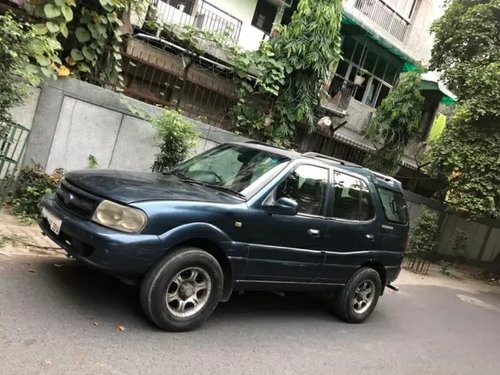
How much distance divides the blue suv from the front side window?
1 centimetres

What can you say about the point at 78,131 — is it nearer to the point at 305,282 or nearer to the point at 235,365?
the point at 305,282

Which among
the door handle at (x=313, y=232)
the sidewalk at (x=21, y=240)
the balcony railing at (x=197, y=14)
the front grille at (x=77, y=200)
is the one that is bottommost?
the sidewalk at (x=21, y=240)

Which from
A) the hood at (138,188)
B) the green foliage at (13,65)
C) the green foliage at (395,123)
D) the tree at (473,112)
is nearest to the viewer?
the hood at (138,188)

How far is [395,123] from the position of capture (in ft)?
49.5

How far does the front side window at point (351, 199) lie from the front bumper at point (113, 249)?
2.36 m

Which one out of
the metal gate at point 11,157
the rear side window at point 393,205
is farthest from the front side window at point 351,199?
the metal gate at point 11,157

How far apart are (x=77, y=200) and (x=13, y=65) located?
8.56 ft

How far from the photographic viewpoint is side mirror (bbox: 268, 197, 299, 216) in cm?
478

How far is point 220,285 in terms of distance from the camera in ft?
14.8

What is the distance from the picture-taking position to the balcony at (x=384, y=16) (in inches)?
671

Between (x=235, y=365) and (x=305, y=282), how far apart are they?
1.54 metres

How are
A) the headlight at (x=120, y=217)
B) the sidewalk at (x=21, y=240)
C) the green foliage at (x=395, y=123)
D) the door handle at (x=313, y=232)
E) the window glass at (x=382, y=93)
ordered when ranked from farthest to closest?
the window glass at (x=382, y=93), the green foliage at (x=395, y=123), the sidewalk at (x=21, y=240), the door handle at (x=313, y=232), the headlight at (x=120, y=217)

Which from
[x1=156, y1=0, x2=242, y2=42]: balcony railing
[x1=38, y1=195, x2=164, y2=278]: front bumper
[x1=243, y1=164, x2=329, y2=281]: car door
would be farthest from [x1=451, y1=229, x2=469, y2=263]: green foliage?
[x1=38, y1=195, x2=164, y2=278]: front bumper

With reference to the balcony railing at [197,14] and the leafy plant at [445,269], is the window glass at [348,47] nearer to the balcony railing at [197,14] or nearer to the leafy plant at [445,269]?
the balcony railing at [197,14]
